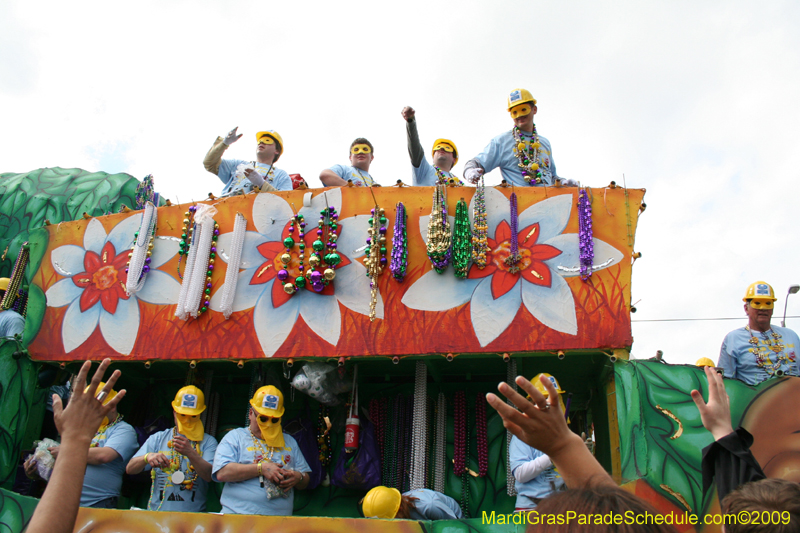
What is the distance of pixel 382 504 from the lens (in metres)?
4.90

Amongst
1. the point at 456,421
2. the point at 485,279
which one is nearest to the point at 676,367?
the point at 485,279

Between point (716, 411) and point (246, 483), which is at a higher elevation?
point (716, 411)

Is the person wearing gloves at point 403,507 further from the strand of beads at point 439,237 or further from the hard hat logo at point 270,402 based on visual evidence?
the strand of beads at point 439,237

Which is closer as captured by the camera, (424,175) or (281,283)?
(281,283)

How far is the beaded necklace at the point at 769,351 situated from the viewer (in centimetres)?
585

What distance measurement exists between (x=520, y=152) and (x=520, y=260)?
1.48 meters

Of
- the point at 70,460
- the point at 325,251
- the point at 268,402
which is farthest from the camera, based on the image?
the point at 325,251

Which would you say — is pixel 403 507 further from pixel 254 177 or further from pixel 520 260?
pixel 254 177

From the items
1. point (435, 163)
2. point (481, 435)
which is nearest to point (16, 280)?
point (435, 163)

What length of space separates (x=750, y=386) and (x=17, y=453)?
6943mm

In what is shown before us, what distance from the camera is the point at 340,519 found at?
182 inches

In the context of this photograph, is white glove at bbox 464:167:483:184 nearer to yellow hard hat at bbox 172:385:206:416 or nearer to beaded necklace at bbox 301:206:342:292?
beaded necklace at bbox 301:206:342:292

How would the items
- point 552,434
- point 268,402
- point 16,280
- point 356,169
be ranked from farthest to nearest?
1. point 16,280
2. point 356,169
3. point 268,402
4. point 552,434

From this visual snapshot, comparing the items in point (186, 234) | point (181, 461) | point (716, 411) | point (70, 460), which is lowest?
point (181, 461)
